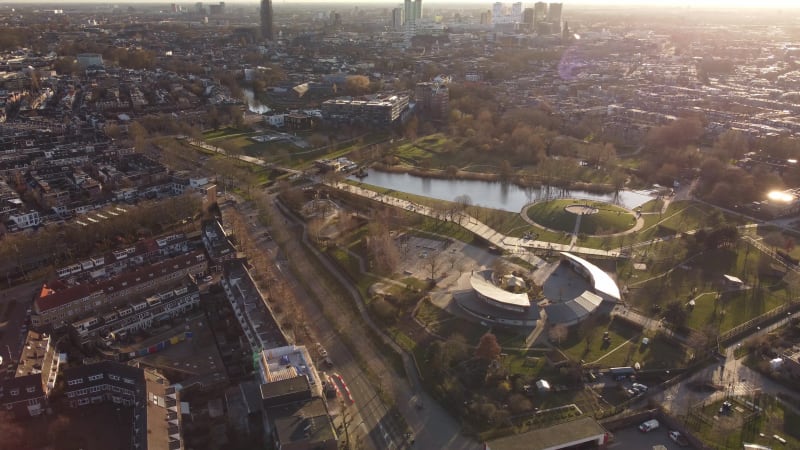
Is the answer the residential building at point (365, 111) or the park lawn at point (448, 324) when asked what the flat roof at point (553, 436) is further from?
the residential building at point (365, 111)

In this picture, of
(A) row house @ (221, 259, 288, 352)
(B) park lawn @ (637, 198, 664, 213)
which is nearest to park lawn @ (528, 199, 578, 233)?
(B) park lawn @ (637, 198, 664, 213)

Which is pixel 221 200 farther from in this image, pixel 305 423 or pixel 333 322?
pixel 305 423

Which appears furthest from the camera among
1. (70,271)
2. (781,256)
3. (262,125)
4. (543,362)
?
(262,125)

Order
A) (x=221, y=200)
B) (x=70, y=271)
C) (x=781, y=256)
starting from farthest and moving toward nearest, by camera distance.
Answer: (x=221, y=200) < (x=781, y=256) < (x=70, y=271)

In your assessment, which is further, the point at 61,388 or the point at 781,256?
the point at 781,256

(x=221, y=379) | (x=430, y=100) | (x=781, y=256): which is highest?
(x=430, y=100)

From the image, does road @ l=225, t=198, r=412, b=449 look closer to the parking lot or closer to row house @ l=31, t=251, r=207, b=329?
row house @ l=31, t=251, r=207, b=329

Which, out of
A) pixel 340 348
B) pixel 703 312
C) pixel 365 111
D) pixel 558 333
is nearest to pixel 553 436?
pixel 558 333

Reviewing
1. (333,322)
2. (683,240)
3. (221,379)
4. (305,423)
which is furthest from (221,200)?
(683,240)
